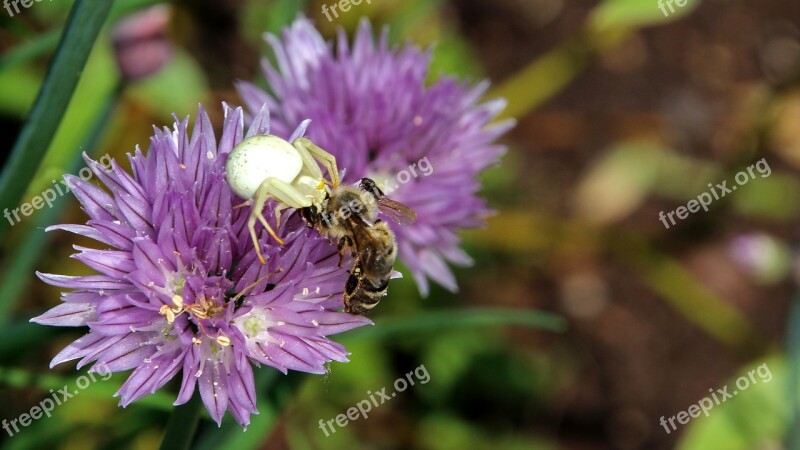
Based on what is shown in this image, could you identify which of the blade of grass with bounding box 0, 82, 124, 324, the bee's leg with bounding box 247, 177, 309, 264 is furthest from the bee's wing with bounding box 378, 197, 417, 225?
the blade of grass with bounding box 0, 82, 124, 324

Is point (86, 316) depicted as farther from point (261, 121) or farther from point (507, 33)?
point (507, 33)

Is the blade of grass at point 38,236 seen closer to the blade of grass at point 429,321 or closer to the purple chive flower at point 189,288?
the purple chive flower at point 189,288

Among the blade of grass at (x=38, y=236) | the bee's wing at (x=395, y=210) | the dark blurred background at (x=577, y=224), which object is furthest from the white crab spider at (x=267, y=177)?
the dark blurred background at (x=577, y=224)

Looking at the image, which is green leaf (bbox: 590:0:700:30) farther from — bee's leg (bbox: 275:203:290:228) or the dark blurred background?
bee's leg (bbox: 275:203:290:228)

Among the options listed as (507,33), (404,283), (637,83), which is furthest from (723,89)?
(404,283)

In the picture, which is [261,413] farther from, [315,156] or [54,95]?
[54,95]

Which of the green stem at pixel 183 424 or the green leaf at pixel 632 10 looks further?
the green leaf at pixel 632 10
